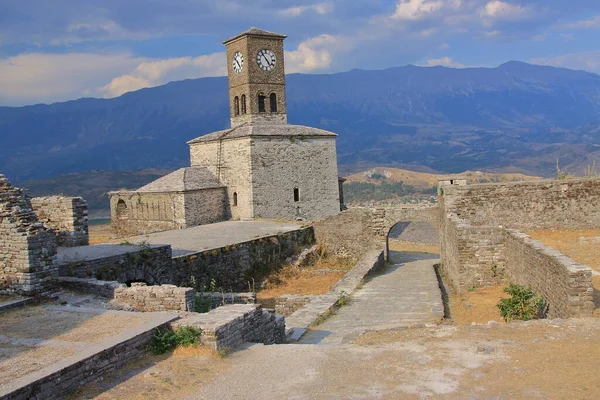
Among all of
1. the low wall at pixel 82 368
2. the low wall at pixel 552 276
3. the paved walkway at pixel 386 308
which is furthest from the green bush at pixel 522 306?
the low wall at pixel 82 368

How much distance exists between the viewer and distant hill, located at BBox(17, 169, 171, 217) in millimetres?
80250

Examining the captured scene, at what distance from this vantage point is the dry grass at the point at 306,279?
56.9 ft

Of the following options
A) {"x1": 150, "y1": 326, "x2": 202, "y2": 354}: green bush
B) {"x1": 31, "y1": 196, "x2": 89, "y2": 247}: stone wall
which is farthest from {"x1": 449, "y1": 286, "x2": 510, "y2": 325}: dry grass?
{"x1": 31, "y1": 196, "x2": 89, "y2": 247}: stone wall

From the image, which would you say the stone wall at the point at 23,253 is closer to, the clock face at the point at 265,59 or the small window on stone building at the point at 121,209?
the small window on stone building at the point at 121,209

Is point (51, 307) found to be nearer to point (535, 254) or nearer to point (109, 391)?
point (109, 391)

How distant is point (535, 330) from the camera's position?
7094mm

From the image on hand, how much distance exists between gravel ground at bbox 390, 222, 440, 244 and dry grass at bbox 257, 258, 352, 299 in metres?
11.1

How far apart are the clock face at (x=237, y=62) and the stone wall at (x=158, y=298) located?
23.4 metres

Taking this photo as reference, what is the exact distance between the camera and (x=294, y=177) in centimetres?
2844

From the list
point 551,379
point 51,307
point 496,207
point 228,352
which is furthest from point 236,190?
point 551,379

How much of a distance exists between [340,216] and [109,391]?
1627 centimetres

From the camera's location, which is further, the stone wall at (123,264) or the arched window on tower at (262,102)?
the arched window on tower at (262,102)

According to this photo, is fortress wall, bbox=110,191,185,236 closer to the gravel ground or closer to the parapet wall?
the gravel ground

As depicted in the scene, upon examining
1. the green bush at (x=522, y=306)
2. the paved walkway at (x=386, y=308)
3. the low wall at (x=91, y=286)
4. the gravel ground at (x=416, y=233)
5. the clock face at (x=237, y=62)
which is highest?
the clock face at (x=237, y=62)
